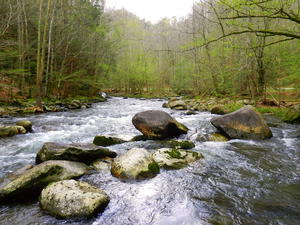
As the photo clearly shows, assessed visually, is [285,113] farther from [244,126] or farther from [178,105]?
[178,105]

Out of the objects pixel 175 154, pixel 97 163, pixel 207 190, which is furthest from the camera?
pixel 175 154

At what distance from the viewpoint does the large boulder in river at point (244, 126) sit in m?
6.64

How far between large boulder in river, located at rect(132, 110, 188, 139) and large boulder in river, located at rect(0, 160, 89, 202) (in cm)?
306

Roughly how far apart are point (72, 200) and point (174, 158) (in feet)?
8.04

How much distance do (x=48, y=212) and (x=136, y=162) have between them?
1.70 m

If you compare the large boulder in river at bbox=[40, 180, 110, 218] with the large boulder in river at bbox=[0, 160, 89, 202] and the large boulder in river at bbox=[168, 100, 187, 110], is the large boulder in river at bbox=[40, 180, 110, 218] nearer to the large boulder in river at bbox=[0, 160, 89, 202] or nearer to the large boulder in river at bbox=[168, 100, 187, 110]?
the large boulder in river at bbox=[0, 160, 89, 202]

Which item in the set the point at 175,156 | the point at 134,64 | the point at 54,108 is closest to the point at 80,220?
the point at 175,156

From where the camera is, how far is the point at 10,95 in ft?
42.0

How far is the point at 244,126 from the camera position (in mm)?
6727

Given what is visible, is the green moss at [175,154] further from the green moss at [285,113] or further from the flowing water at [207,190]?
the green moss at [285,113]

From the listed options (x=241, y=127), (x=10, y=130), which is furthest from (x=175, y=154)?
(x=10, y=130)

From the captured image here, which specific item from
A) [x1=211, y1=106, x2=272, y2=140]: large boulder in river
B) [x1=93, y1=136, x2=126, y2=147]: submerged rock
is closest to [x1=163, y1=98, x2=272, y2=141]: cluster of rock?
[x1=211, y1=106, x2=272, y2=140]: large boulder in river

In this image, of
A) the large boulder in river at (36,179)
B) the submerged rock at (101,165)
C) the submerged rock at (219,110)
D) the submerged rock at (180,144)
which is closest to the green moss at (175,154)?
the submerged rock at (180,144)

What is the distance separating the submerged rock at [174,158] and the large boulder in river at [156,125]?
183 centimetres
